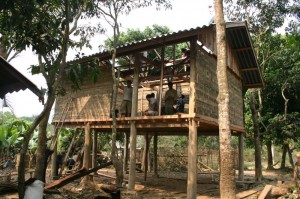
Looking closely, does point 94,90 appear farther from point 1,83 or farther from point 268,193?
point 268,193

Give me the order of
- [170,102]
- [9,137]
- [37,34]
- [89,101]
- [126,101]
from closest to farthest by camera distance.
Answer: [37,34]
[170,102]
[126,101]
[89,101]
[9,137]

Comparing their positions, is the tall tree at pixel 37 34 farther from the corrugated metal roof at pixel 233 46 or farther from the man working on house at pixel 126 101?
the man working on house at pixel 126 101

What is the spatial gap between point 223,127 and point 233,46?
6.21 metres

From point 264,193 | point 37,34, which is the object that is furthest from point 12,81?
point 264,193

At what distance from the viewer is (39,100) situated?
19.6ft


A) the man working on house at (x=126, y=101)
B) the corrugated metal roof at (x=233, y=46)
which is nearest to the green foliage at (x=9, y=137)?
the man working on house at (x=126, y=101)

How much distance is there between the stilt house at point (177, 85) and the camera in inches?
391

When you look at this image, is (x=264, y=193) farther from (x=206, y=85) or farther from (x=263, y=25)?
(x=263, y=25)

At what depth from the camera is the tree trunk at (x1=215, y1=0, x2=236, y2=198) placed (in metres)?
7.99

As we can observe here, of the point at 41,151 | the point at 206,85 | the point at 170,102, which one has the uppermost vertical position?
the point at 206,85

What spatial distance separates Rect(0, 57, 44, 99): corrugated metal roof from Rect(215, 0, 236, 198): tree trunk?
4637mm

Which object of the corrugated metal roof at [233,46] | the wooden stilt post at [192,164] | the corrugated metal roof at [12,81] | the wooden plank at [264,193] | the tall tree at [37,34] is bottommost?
the wooden plank at [264,193]

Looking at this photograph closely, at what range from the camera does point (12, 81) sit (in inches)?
271

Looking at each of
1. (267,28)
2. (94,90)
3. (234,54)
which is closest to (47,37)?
(94,90)
